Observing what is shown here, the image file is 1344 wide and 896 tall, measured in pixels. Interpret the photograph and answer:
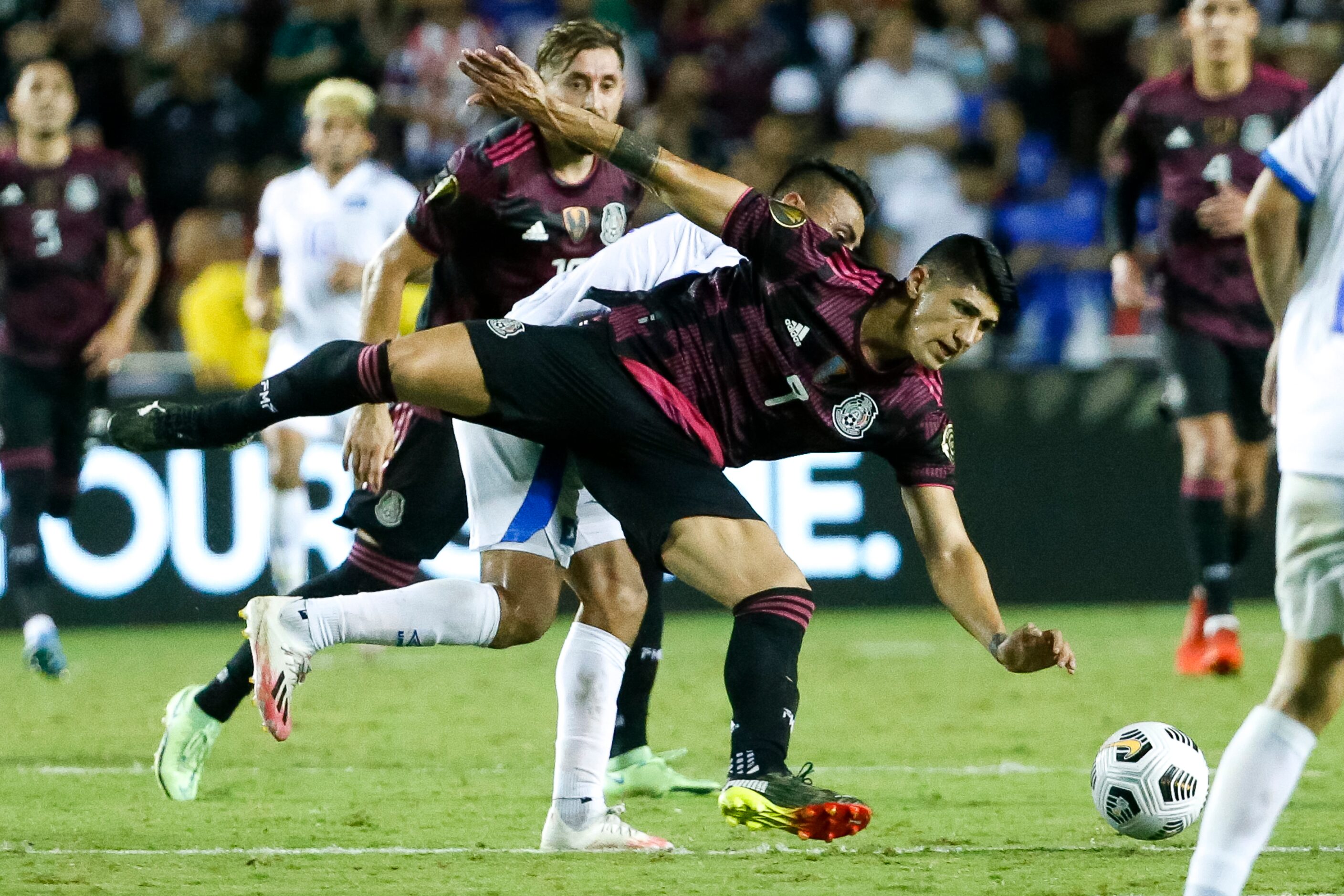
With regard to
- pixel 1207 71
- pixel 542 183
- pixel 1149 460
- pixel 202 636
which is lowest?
pixel 202 636

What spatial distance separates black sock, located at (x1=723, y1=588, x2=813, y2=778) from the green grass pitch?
295mm

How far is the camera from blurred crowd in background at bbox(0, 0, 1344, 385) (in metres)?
12.5

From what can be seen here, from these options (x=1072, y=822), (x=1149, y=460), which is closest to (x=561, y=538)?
(x=1072, y=822)

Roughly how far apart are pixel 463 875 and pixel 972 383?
7136 mm

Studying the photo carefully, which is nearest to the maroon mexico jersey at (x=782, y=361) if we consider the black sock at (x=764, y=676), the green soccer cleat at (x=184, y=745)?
the black sock at (x=764, y=676)

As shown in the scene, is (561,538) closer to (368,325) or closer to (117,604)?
(368,325)

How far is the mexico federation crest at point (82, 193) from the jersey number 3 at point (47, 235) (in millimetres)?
112

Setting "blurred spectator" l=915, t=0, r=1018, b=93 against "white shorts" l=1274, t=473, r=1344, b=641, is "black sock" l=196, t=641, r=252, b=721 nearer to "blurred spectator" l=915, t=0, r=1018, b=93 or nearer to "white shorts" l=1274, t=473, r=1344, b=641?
"white shorts" l=1274, t=473, r=1344, b=641

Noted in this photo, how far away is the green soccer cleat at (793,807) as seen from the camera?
4164mm

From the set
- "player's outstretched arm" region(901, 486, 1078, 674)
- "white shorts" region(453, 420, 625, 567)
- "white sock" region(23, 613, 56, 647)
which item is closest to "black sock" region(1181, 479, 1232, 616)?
"player's outstretched arm" region(901, 486, 1078, 674)

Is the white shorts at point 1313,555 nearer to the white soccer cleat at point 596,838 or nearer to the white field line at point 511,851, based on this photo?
the white field line at point 511,851

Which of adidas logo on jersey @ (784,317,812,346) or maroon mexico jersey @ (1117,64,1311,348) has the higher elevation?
maroon mexico jersey @ (1117,64,1311,348)

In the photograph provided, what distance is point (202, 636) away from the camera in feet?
34.9

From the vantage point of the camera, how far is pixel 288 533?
9.69 metres
